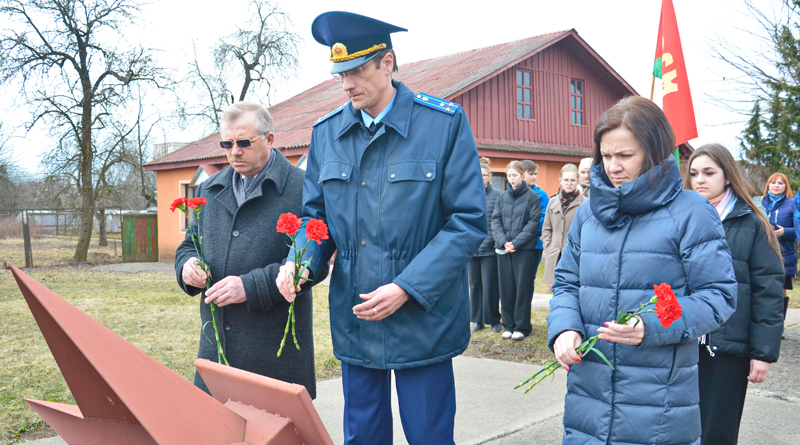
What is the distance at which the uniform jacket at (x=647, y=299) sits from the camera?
1.94 m

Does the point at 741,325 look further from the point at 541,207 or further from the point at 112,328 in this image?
the point at 112,328

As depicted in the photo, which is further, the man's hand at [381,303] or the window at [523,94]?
the window at [523,94]

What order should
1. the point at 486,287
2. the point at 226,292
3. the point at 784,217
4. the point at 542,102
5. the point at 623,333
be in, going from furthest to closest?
the point at 542,102
the point at 784,217
the point at 486,287
the point at 226,292
the point at 623,333

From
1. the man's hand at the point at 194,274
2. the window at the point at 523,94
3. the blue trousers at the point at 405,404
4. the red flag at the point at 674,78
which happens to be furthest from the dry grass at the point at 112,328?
the window at the point at 523,94

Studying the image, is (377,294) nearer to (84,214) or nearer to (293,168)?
(293,168)

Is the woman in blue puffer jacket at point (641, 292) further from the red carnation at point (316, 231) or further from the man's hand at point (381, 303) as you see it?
the red carnation at point (316, 231)

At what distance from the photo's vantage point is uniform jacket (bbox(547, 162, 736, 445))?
194cm

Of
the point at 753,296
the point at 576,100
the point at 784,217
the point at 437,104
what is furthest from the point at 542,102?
the point at 437,104

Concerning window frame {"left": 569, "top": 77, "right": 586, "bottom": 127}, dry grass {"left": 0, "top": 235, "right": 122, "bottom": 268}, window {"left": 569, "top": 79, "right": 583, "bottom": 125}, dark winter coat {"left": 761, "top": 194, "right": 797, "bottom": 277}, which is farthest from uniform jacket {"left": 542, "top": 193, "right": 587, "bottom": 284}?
dry grass {"left": 0, "top": 235, "right": 122, "bottom": 268}

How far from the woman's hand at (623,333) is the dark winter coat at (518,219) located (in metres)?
4.52

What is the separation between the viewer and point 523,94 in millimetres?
16922

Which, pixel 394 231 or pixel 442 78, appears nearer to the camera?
pixel 394 231

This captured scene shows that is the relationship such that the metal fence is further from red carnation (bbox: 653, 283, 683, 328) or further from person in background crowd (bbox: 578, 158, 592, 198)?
red carnation (bbox: 653, 283, 683, 328)

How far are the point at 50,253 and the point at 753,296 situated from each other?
22.1 metres
